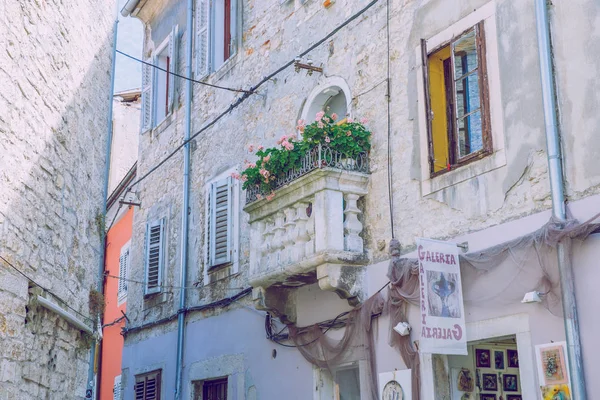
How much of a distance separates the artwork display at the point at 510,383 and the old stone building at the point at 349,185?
0.02m

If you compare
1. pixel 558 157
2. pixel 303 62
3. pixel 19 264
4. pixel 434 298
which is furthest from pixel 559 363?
pixel 303 62

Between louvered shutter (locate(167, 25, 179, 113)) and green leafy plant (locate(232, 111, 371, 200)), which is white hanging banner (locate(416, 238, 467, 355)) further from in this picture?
louvered shutter (locate(167, 25, 179, 113))

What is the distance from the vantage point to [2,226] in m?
6.99

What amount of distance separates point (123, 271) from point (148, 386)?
407 cm

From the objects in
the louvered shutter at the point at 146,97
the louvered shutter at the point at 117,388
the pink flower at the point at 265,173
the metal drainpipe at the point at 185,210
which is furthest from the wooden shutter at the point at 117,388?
the pink flower at the point at 265,173

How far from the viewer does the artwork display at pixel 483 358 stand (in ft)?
28.2

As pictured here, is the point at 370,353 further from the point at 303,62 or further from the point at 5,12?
the point at 5,12

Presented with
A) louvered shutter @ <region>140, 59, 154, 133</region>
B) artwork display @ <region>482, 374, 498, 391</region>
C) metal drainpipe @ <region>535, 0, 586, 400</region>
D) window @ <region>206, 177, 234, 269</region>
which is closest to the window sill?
metal drainpipe @ <region>535, 0, 586, 400</region>

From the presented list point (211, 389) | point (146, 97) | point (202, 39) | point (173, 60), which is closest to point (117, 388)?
point (211, 389)

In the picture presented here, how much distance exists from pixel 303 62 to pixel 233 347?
13.5 ft

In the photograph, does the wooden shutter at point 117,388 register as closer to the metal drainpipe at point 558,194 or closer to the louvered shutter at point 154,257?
the louvered shutter at point 154,257

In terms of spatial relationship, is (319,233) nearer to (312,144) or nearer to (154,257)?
(312,144)

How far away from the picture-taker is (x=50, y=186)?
8.25 meters

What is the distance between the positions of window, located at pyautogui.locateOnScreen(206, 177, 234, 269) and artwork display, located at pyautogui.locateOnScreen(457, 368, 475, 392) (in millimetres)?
4662
